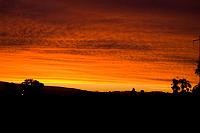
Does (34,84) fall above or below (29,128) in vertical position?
above

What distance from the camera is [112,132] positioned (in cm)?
2962

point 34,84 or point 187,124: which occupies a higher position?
point 34,84

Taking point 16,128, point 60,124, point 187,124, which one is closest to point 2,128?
point 16,128

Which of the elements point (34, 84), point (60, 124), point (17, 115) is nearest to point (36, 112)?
point (17, 115)

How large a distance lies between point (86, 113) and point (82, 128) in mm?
6663

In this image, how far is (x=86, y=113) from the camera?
37.5 meters

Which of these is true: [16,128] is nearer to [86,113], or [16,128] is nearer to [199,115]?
[86,113]

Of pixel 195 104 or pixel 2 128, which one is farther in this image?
pixel 195 104

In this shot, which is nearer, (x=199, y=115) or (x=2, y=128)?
(x=2, y=128)

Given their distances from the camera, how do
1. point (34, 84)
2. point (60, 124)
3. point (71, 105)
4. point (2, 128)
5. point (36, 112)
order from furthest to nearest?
point (34, 84) < point (71, 105) < point (36, 112) < point (60, 124) < point (2, 128)

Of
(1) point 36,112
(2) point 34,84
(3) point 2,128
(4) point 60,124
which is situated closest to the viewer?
(3) point 2,128

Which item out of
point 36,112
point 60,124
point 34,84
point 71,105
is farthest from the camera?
point 34,84

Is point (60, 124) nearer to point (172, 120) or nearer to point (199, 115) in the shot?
point (172, 120)

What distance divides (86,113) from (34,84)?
72.8 metres
